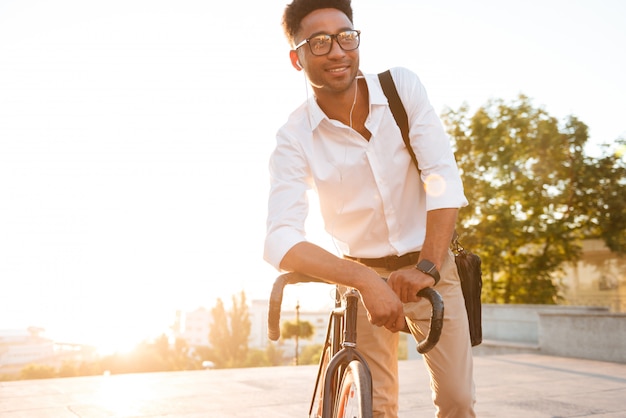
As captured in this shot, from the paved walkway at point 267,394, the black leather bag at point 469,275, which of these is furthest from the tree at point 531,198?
the black leather bag at point 469,275

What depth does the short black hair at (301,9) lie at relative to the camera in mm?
2273

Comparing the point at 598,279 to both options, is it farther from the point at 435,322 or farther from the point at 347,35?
the point at 435,322

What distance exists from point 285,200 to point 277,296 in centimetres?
40

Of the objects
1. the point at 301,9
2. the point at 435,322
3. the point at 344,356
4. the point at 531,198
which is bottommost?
the point at 344,356

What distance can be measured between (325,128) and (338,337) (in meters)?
0.80

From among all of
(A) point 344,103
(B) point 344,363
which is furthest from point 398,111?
(B) point 344,363

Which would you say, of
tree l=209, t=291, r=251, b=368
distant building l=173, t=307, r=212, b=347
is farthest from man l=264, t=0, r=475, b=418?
distant building l=173, t=307, r=212, b=347

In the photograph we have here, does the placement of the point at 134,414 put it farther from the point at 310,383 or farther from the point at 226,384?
the point at 310,383

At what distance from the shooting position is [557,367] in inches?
369

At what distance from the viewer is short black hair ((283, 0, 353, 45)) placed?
227cm

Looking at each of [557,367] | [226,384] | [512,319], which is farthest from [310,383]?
[512,319]

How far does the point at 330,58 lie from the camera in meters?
2.16

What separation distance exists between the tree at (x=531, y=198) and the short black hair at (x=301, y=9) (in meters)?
16.8

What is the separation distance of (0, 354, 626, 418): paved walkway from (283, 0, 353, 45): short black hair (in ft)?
13.7
